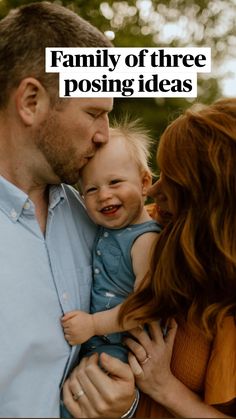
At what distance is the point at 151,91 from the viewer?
2.95 meters

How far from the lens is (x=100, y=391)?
91.5 inches

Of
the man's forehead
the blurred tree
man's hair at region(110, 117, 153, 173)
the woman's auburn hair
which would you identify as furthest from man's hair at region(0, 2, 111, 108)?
the blurred tree

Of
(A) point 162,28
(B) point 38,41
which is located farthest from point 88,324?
(A) point 162,28

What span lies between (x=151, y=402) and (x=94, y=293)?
0.45 meters

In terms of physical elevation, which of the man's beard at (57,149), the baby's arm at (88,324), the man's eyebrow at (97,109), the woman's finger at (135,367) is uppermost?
the man's eyebrow at (97,109)

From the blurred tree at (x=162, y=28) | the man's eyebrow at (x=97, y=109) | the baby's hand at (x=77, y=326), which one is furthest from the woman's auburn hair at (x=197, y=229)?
the blurred tree at (x=162, y=28)

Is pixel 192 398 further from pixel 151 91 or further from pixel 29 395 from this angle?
pixel 151 91

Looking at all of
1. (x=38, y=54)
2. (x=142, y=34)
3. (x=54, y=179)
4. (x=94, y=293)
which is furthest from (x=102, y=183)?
(x=142, y=34)

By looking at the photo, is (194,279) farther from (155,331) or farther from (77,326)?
(77,326)

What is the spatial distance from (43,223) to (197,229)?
60 centimetres

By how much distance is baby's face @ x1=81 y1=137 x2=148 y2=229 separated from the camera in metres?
2.44

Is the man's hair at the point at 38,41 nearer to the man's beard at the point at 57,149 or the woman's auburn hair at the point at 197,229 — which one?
the man's beard at the point at 57,149

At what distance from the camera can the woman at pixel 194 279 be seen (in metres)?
2.21

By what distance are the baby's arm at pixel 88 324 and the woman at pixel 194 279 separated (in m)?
0.06
